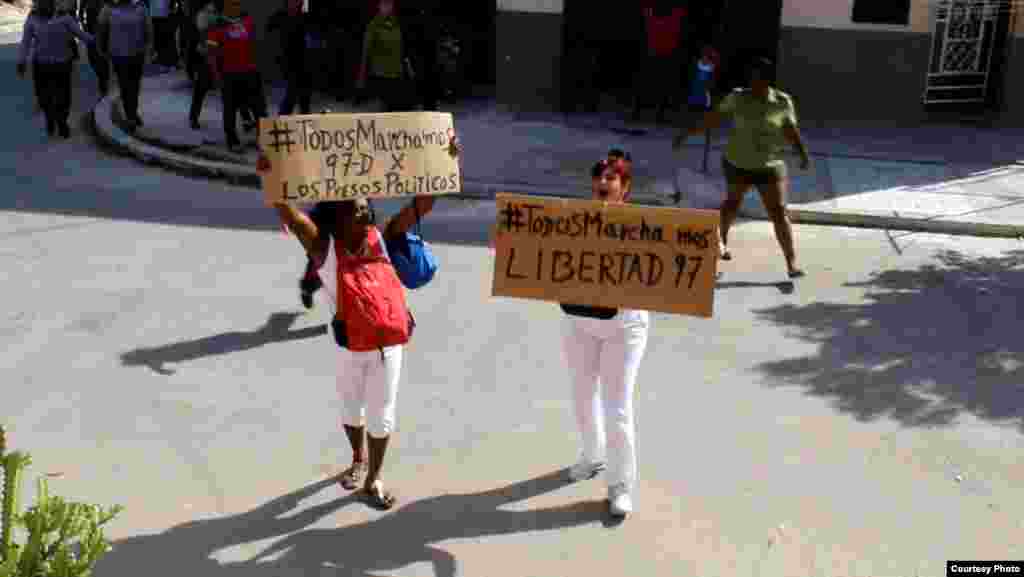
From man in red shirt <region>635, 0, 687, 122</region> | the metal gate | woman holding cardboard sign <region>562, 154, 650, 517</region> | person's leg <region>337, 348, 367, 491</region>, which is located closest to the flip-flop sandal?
person's leg <region>337, 348, 367, 491</region>

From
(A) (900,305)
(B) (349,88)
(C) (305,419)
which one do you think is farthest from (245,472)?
(B) (349,88)

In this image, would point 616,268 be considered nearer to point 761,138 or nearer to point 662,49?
point 761,138

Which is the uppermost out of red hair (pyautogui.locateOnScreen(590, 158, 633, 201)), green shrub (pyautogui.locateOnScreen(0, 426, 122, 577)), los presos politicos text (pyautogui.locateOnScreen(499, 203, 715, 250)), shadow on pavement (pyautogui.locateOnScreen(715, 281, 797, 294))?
red hair (pyautogui.locateOnScreen(590, 158, 633, 201))

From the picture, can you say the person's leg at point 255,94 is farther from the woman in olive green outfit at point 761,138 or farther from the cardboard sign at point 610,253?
the cardboard sign at point 610,253

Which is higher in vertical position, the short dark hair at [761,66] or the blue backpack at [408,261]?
the short dark hair at [761,66]

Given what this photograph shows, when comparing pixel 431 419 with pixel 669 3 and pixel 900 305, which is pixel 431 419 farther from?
pixel 669 3

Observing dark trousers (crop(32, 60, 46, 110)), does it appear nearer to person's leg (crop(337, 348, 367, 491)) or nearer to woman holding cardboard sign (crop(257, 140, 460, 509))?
woman holding cardboard sign (crop(257, 140, 460, 509))

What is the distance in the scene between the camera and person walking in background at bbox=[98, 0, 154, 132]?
13.9m

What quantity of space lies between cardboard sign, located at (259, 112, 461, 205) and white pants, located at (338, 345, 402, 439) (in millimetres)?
774

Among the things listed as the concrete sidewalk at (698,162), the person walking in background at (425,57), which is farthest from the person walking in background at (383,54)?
the person walking in background at (425,57)

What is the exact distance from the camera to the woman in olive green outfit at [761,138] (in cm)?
914

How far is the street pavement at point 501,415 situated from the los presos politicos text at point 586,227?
135cm

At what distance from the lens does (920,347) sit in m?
8.38

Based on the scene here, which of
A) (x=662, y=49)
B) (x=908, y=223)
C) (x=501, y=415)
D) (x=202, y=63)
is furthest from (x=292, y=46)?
(x=501, y=415)
